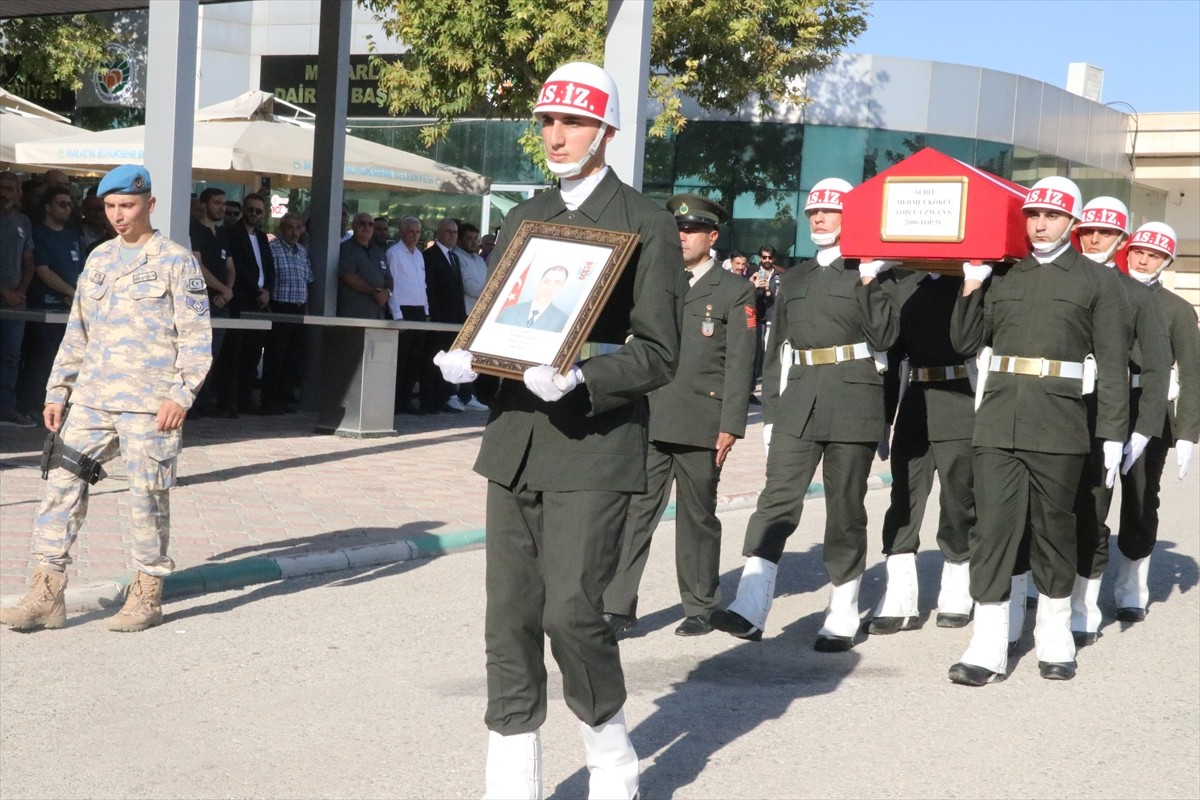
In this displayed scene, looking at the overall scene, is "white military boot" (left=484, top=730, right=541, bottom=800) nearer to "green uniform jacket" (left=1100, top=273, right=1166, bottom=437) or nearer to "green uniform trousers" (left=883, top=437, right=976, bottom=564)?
"green uniform trousers" (left=883, top=437, right=976, bottom=564)

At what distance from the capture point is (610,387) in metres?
4.12

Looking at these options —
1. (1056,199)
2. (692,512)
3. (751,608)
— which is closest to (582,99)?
(1056,199)

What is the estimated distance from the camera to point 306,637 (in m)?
6.96

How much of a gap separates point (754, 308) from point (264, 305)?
328 inches

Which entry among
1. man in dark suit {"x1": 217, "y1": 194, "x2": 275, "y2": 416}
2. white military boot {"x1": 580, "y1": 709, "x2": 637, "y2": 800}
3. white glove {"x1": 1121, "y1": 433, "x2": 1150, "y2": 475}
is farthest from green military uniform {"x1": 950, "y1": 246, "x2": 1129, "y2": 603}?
man in dark suit {"x1": 217, "y1": 194, "x2": 275, "y2": 416}

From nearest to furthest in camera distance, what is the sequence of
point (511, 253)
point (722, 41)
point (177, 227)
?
point (511, 253) < point (177, 227) < point (722, 41)

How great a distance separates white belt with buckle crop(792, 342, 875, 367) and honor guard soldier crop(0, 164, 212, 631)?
113 inches

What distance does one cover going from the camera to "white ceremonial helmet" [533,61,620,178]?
13.8ft

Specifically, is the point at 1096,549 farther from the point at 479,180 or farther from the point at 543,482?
the point at 479,180

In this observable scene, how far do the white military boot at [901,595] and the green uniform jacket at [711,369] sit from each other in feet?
3.90

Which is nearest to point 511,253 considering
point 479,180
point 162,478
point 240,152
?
point 162,478

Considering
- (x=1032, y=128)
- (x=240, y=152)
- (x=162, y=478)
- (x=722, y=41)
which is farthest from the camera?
(x=1032, y=128)

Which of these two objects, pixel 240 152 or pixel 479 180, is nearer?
pixel 240 152

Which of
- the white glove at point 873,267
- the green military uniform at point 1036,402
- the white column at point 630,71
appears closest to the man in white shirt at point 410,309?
the white column at point 630,71
